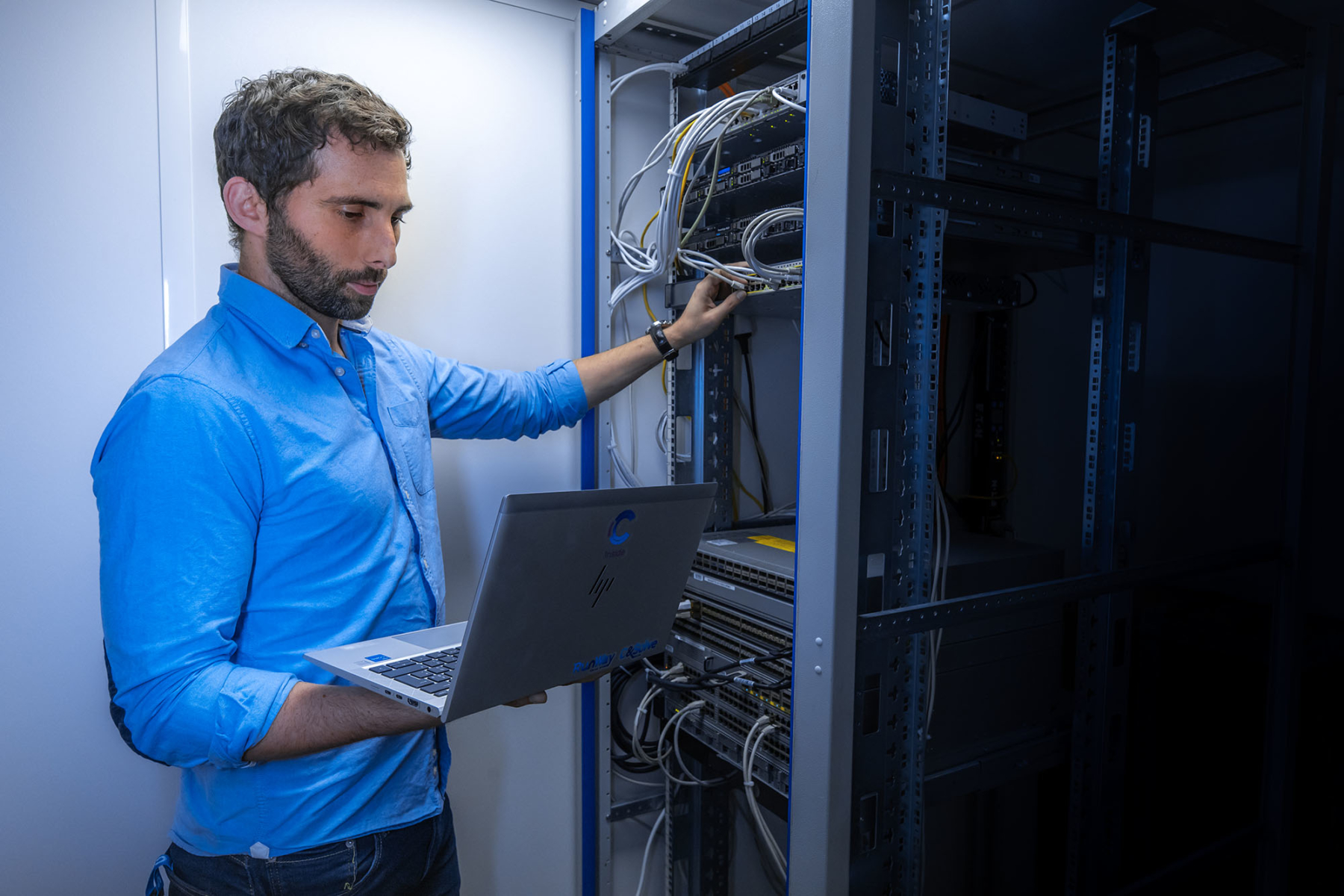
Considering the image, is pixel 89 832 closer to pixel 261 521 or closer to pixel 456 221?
pixel 261 521

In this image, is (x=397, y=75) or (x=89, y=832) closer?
(x=89, y=832)

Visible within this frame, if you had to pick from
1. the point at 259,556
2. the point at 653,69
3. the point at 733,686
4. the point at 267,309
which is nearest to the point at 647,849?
the point at 733,686

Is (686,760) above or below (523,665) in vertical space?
below

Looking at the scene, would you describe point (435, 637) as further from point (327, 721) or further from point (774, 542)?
point (774, 542)

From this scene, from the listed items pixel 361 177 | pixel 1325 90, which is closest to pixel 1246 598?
pixel 1325 90

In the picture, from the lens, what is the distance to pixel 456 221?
1600 mm

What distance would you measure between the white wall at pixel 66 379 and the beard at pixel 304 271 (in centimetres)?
38

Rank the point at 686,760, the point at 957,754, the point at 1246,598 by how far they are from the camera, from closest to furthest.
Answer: the point at 957,754, the point at 686,760, the point at 1246,598

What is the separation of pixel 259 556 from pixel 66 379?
1.76 feet

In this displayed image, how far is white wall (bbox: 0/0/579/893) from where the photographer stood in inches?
48.1

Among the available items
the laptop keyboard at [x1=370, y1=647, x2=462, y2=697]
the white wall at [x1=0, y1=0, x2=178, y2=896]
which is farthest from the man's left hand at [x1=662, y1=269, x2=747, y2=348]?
the white wall at [x1=0, y1=0, x2=178, y2=896]

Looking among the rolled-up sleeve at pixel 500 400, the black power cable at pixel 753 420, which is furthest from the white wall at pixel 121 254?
the black power cable at pixel 753 420

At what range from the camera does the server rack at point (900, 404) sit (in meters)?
0.95

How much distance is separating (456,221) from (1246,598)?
241 cm
